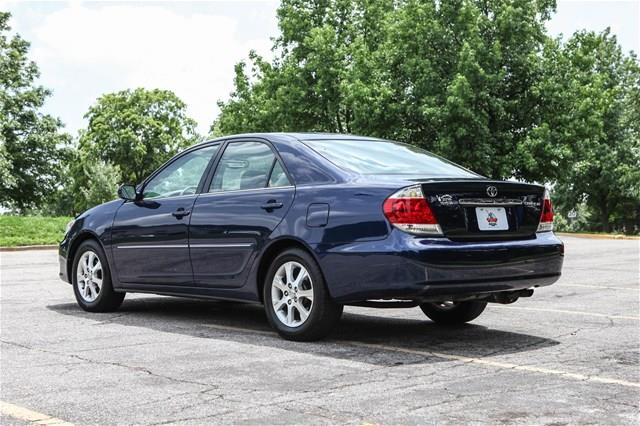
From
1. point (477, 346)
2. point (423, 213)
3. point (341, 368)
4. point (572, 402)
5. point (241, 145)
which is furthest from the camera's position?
point (241, 145)

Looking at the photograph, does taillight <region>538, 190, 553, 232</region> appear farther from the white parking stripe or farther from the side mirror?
the side mirror

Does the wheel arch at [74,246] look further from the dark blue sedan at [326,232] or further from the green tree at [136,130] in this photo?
the green tree at [136,130]

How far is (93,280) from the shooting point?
346 inches

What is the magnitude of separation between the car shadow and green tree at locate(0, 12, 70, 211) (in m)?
43.0

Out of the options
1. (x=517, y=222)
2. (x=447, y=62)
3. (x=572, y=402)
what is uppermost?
(x=447, y=62)

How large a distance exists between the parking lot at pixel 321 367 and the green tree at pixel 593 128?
29.2 metres

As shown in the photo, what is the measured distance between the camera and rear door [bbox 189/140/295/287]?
6.98 meters

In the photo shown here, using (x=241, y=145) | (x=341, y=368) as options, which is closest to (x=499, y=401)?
(x=341, y=368)

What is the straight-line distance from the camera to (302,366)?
225 inches

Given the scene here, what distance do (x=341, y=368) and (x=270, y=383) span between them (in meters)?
0.65

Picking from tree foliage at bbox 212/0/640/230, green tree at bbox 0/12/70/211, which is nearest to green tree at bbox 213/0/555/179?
tree foliage at bbox 212/0/640/230

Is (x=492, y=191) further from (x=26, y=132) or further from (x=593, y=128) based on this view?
(x=26, y=132)

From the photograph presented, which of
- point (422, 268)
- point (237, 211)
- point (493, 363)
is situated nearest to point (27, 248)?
point (237, 211)

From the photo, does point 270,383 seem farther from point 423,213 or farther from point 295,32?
point 295,32
